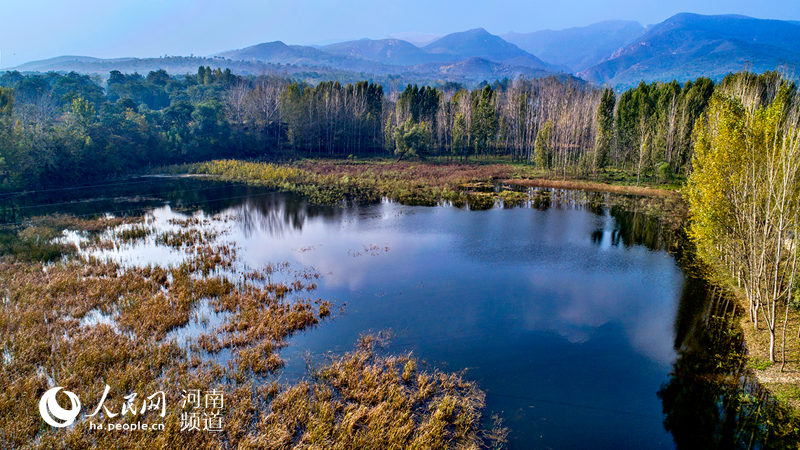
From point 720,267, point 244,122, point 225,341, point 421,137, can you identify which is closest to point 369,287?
point 225,341

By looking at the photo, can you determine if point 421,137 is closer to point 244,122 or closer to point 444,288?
point 244,122

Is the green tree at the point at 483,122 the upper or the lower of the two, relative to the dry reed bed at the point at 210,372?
upper

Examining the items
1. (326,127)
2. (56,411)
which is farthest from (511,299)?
(326,127)

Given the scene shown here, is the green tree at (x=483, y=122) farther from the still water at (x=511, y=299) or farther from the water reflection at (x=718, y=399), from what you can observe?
the water reflection at (x=718, y=399)

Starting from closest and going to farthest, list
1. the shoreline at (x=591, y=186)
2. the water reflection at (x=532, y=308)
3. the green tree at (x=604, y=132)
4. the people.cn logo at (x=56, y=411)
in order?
the people.cn logo at (x=56, y=411)
the water reflection at (x=532, y=308)
the shoreline at (x=591, y=186)
the green tree at (x=604, y=132)

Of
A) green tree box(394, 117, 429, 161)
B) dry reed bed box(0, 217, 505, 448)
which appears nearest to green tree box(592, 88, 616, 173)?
green tree box(394, 117, 429, 161)

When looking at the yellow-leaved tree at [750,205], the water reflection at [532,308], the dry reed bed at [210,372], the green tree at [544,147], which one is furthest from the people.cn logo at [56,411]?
the green tree at [544,147]

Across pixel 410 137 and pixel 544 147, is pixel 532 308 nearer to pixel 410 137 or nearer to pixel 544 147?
pixel 544 147
